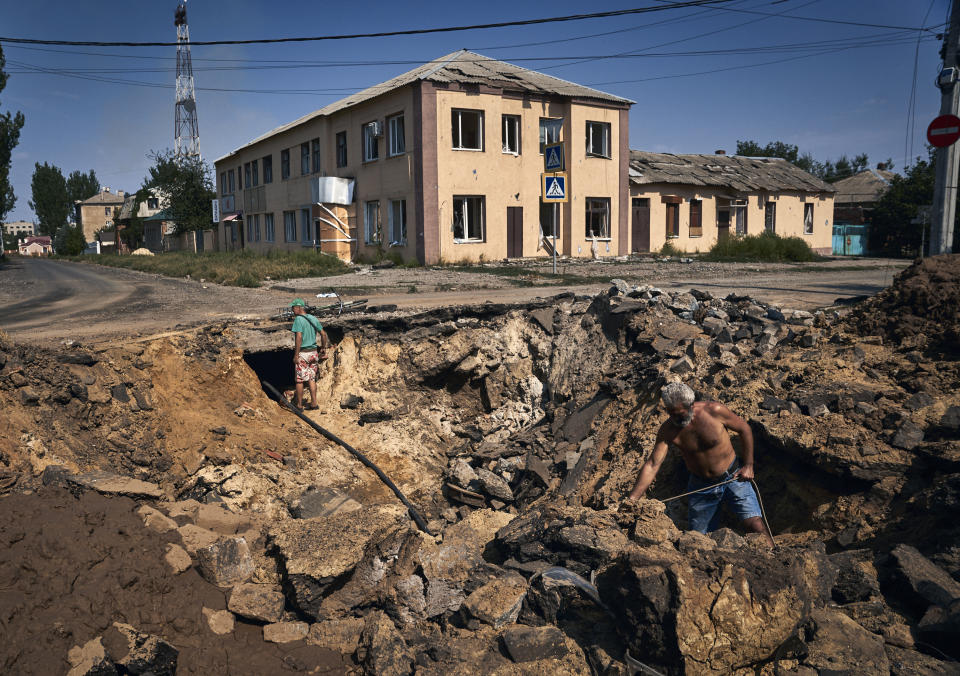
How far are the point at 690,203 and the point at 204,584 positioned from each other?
27.4 metres

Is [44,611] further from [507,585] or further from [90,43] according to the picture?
[90,43]

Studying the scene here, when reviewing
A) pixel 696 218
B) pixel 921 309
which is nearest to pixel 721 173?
pixel 696 218

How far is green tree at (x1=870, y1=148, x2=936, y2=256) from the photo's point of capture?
32531 mm

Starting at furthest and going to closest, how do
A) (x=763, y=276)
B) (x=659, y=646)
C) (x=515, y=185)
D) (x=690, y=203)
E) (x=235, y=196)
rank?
1. (x=235, y=196)
2. (x=690, y=203)
3. (x=515, y=185)
4. (x=763, y=276)
5. (x=659, y=646)

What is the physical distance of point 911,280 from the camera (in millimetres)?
7516

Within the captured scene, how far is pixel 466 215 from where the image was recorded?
22625 mm

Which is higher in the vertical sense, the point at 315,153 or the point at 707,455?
the point at 315,153

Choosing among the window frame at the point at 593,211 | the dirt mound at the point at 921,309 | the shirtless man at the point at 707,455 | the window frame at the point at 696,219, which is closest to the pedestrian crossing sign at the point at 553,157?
the window frame at the point at 593,211

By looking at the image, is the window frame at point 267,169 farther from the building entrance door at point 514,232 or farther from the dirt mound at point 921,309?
the dirt mound at point 921,309

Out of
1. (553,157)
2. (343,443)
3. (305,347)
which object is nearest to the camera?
(343,443)

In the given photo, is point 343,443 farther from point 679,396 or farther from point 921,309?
point 921,309

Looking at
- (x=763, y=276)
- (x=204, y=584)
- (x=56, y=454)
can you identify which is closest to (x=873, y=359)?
(x=204, y=584)

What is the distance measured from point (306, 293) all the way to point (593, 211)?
14508 millimetres

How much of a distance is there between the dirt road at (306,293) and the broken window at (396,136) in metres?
5.35
